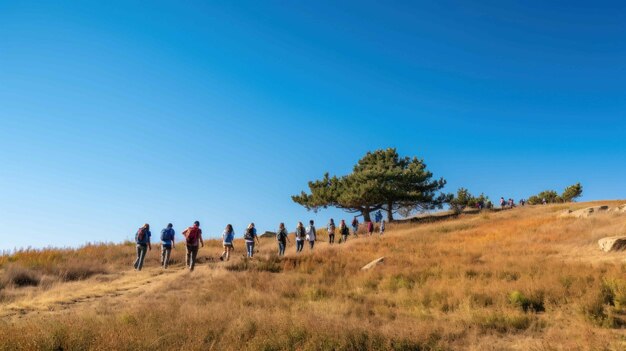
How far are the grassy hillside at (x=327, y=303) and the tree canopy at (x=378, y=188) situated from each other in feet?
82.5

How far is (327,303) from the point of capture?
387 inches

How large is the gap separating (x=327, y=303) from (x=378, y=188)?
114 feet

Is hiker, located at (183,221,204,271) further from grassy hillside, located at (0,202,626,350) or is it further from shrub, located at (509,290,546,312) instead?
shrub, located at (509,290,546,312)

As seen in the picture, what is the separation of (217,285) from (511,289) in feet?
26.8

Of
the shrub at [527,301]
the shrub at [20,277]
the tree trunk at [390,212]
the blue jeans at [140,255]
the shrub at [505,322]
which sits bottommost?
the shrub at [505,322]

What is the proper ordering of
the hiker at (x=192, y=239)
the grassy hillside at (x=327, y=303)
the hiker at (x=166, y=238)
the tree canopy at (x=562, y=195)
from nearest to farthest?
the grassy hillside at (x=327, y=303), the hiker at (x=192, y=239), the hiker at (x=166, y=238), the tree canopy at (x=562, y=195)

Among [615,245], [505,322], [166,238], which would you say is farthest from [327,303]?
[615,245]

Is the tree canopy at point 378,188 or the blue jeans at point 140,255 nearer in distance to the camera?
the blue jeans at point 140,255

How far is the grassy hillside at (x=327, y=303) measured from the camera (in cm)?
644

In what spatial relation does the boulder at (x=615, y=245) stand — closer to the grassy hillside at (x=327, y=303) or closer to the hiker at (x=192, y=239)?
the grassy hillside at (x=327, y=303)

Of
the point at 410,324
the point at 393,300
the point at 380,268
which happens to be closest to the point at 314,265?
the point at 380,268

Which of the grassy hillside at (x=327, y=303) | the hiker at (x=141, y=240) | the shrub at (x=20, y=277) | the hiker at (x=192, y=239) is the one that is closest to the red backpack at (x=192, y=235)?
the hiker at (x=192, y=239)

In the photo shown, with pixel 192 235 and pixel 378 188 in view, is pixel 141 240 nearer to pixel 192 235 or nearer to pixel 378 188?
pixel 192 235

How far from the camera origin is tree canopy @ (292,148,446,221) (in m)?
44.6
